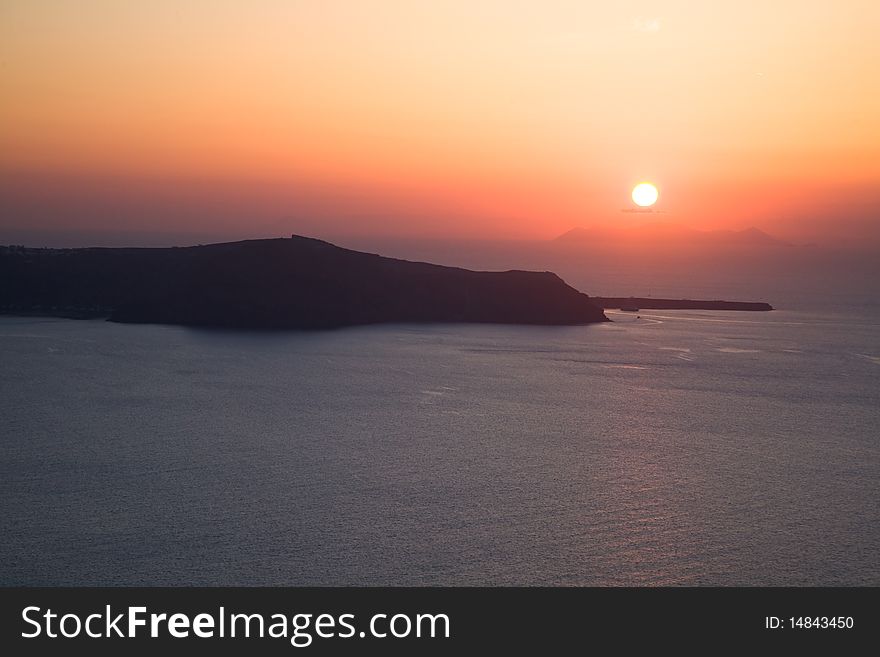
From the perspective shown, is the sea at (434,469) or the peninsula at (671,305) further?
the peninsula at (671,305)

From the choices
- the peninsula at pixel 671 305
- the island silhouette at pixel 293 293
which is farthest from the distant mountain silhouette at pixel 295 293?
the peninsula at pixel 671 305

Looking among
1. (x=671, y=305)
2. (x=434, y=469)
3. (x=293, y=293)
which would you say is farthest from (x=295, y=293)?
(x=434, y=469)

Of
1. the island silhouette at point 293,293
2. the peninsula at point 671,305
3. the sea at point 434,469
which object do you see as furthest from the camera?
the peninsula at point 671,305

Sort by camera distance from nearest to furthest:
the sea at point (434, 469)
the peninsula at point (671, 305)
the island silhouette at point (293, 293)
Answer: the sea at point (434, 469) < the island silhouette at point (293, 293) < the peninsula at point (671, 305)

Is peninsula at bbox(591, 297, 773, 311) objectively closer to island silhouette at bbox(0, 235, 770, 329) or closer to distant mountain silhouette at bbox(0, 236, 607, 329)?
island silhouette at bbox(0, 235, 770, 329)

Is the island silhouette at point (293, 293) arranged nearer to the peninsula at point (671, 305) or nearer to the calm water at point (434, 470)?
the peninsula at point (671, 305)

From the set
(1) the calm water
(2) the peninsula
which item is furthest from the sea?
(2) the peninsula
